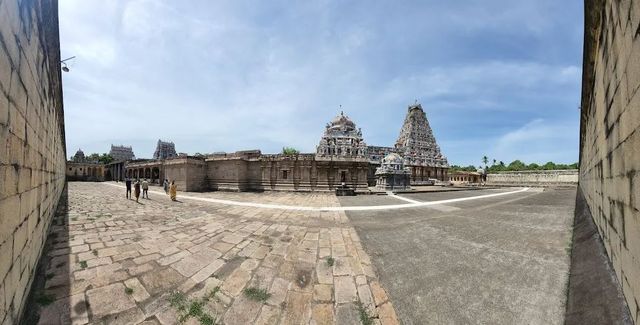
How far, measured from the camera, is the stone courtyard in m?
2.76

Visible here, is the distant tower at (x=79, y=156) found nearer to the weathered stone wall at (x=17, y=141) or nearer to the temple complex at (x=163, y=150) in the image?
the temple complex at (x=163, y=150)

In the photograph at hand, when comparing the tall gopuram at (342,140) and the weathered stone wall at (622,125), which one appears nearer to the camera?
the weathered stone wall at (622,125)

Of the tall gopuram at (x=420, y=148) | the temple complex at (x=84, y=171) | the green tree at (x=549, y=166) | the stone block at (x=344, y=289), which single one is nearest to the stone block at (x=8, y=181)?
the stone block at (x=344, y=289)

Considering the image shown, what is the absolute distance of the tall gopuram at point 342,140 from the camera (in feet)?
119

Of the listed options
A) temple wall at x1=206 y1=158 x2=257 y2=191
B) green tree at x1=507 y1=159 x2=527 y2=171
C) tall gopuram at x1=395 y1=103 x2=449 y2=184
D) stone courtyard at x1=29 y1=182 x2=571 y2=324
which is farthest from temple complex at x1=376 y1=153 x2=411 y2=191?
green tree at x1=507 y1=159 x2=527 y2=171

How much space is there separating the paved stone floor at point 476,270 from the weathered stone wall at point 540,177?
38907 millimetres

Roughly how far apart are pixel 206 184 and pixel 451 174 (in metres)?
54.5

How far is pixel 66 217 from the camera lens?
7.11 meters

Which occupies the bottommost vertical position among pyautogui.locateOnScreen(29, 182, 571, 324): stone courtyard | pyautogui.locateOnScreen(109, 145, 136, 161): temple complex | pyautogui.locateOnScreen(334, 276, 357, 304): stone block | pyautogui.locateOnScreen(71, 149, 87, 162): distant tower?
pyautogui.locateOnScreen(334, 276, 357, 304): stone block

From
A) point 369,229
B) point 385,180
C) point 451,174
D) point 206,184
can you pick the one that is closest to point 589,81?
point 369,229

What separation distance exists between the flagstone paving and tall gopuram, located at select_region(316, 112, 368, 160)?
30.6 meters

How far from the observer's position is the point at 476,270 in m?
3.65

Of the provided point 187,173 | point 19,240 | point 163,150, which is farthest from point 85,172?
point 19,240

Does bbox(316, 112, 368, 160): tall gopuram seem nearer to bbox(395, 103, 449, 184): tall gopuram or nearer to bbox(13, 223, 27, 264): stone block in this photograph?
bbox(395, 103, 449, 184): tall gopuram
